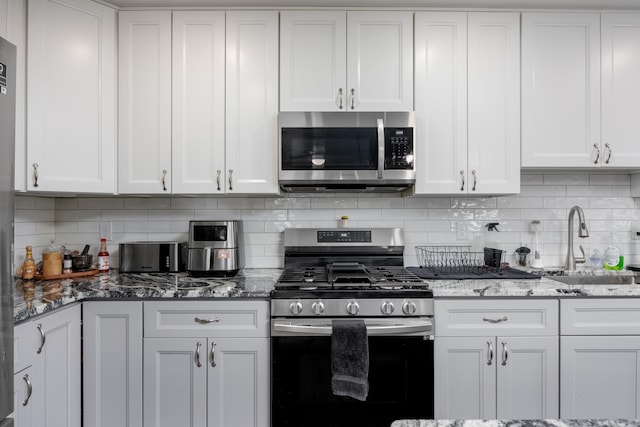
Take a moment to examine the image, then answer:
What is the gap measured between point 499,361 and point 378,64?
66.3 inches

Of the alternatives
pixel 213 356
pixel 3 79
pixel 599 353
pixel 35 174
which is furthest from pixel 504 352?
pixel 35 174

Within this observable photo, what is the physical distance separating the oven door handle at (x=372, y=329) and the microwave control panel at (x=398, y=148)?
0.85 metres

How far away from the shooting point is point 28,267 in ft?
6.88

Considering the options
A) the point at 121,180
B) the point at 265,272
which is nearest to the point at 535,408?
the point at 265,272

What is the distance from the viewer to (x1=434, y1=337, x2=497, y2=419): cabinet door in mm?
1861

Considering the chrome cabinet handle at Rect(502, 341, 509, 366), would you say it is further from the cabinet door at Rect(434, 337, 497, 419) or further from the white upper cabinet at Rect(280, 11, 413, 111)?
the white upper cabinet at Rect(280, 11, 413, 111)

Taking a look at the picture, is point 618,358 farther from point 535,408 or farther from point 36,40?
point 36,40

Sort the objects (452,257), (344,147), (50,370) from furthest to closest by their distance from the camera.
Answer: (452,257)
(344,147)
(50,370)

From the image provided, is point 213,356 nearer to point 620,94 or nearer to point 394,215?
point 394,215

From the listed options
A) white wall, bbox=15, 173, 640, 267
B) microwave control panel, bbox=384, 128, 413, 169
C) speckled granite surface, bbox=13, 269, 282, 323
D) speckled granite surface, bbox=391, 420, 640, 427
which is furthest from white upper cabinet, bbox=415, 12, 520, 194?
speckled granite surface, bbox=391, 420, 640, 427

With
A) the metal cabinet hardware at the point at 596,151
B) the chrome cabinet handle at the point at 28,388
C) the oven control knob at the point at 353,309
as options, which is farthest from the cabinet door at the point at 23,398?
the metal cabinet hardware at the point at 596,151

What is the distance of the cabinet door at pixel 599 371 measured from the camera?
1862 mm

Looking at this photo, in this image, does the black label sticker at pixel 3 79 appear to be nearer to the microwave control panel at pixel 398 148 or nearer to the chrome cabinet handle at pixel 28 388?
the chrome cabinet handle at pixel 28 388

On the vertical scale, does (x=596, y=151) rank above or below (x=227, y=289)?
above
